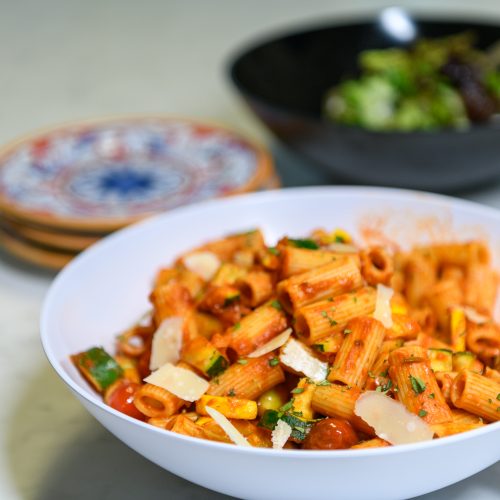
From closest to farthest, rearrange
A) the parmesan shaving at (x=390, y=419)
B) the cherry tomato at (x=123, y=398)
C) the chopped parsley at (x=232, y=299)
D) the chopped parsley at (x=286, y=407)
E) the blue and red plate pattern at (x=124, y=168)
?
the parmesan shaving at (x=390, y=419) → the chopped parsley at (x=286, y=407) → the cherry tomato at (x=123, y=398) → the chopped parsley at (x=232, y=299) → the blue and red plate pattern at (x=124, y=168)

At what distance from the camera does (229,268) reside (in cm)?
152

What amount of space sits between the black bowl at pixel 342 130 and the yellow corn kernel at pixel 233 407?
0.90 meters

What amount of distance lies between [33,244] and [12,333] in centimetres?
26

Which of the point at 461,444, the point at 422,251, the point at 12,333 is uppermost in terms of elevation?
the point at 461,444

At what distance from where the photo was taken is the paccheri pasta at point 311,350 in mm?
1201

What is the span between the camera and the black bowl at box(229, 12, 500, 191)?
6.46ft

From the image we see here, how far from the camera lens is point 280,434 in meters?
1.18

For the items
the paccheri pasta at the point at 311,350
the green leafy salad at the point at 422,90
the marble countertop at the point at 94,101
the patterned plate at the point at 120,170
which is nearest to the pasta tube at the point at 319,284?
the paccheri pasta at the point at 311,350

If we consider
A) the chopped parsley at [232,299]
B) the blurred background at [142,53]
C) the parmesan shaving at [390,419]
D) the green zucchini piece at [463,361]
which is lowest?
the blurred background at [142,53]

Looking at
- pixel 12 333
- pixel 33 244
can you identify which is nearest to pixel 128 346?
pixel 12 333

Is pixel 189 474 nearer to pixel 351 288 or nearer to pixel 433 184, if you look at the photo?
pixel 351 288

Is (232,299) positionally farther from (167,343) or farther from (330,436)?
(330,436)

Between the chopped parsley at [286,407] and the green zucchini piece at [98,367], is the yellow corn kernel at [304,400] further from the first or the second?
the green zucchini piece at [98,367]

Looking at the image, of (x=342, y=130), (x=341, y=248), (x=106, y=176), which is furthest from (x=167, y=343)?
(x=106, y=176)
